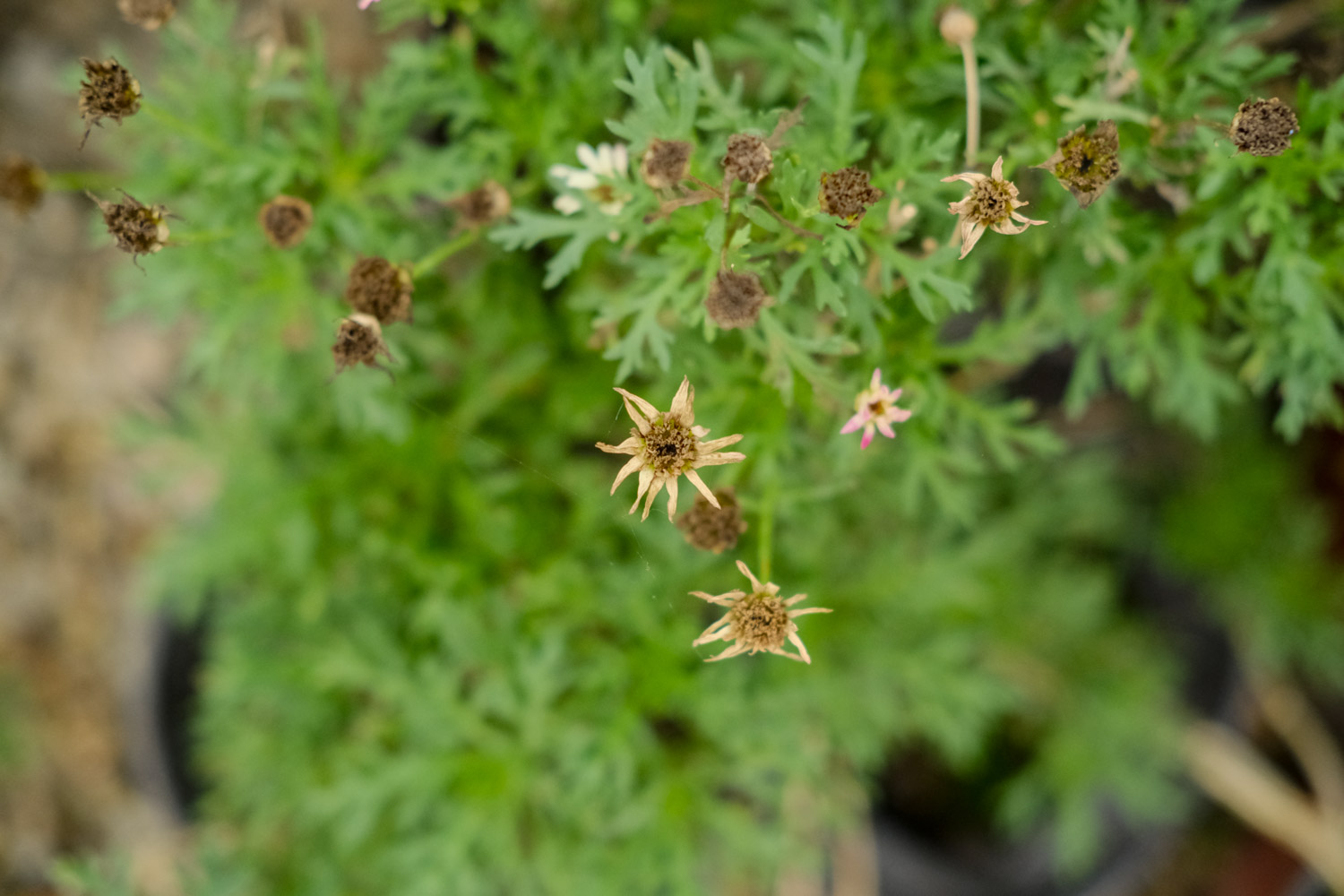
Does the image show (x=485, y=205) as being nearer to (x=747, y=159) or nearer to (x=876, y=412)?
(x=747, y=159)

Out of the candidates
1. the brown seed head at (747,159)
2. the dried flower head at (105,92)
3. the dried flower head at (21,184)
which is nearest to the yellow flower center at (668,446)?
the brown seed head at (747,159)

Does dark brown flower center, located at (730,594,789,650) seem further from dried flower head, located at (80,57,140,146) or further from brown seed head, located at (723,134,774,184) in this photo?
dried flower head, located at (80,57,140,146)

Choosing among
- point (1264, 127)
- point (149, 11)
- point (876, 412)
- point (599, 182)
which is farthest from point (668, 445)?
point (149, 11)

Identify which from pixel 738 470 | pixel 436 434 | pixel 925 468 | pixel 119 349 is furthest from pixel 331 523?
pixel 119 349

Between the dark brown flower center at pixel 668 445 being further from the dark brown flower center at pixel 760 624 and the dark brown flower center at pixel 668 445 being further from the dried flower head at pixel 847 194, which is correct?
the dried flower head at pixel 847 194

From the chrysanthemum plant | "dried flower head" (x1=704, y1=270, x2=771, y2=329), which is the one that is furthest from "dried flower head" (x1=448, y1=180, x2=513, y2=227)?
"dried flower head" (x1=704, y1=270, x2=771, y2=329)

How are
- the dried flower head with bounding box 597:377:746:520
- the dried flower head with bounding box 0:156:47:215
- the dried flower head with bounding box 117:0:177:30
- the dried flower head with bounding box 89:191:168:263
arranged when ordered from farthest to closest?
the dried flower head with bounding box 0:156:47:215 → the dried flower head with bounding box 117:0:177:30 → the dried flower head with bounding box 89:191:168:263 → the dried flower head with bounding box 597:377:746:520
